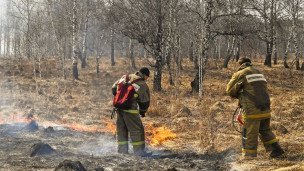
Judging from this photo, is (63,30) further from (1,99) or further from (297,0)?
(297,0)

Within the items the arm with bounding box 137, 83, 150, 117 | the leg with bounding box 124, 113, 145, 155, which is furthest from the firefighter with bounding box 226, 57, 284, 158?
the leg with bounding box 124, 113, 145, 155

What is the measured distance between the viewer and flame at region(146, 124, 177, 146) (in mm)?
9984

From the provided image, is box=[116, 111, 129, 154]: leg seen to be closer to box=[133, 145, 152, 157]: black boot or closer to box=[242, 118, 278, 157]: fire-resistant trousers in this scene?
box=[133, 145, 152, 157]: black boot

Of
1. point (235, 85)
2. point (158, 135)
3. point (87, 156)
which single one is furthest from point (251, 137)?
point (158, 135)

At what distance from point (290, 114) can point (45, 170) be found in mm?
9153

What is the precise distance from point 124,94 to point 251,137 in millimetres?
2692

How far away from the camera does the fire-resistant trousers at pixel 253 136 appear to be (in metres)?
7.14

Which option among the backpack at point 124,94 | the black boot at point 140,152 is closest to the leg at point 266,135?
the black boot at point 140,152

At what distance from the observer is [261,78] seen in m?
7.30

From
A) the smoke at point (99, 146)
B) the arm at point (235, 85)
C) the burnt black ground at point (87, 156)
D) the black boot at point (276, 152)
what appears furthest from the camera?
the smoke at point (99, 146)

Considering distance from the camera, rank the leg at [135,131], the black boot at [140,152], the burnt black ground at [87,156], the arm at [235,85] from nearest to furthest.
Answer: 1. the burnt black ground at [87,156]
2. the arm at [235,85]
3. the black boot at [140,152]
4. the leg at [135,131]

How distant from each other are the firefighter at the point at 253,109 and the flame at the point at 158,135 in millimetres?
3039

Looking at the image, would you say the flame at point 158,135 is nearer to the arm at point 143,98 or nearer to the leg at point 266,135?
the arm at point 143,98

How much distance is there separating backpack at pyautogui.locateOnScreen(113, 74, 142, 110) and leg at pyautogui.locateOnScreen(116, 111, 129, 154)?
0.28 metres
